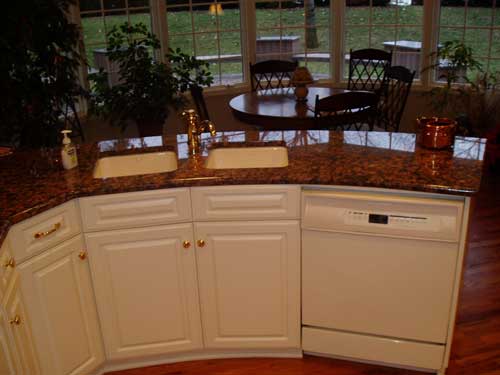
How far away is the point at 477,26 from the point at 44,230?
4.69 m

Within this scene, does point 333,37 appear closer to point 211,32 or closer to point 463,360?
point 211,32

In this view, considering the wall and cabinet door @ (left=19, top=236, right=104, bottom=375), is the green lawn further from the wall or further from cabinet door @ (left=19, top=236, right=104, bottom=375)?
cabinet door @ (left=19, top=236, right=104, bottom=375)

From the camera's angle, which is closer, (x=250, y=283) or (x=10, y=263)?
(x=10, y=263)

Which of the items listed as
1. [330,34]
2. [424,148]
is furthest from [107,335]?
[330,34]

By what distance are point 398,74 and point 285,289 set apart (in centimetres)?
290

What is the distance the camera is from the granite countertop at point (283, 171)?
7.04 feet

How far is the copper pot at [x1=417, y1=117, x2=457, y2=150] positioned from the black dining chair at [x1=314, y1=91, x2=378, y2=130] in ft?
3.26

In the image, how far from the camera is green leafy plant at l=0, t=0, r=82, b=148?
351 centimetres

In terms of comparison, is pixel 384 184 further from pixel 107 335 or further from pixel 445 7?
pixel 445 7

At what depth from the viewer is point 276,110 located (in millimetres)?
4137

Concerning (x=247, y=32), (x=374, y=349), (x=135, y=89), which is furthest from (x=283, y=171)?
(x=247, y=32)

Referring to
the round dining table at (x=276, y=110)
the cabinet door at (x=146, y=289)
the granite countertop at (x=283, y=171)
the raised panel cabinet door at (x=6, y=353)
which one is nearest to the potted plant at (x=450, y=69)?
the round dining table at (x=276, y=110)

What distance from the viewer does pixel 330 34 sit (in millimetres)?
5922

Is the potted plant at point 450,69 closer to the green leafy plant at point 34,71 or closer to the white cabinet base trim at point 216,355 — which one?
the green leafy plant at point 34,71
